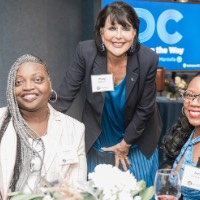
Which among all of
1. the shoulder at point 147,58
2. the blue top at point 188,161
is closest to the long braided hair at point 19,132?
the blue top at point 188,161

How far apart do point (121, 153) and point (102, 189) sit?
5.82ft

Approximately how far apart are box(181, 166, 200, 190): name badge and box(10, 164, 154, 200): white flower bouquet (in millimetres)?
417

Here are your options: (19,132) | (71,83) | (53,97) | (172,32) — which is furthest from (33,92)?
(172,32)

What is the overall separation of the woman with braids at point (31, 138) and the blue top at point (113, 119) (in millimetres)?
677

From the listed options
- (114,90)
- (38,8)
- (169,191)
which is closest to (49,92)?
(114,90)

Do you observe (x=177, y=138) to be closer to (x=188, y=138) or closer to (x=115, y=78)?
(x=188, y=138)

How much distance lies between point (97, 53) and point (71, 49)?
2274 millimetres

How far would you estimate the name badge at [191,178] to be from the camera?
1894 millimetres

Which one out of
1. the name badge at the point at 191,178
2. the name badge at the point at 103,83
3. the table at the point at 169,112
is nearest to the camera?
the name badge at the point at 191,178

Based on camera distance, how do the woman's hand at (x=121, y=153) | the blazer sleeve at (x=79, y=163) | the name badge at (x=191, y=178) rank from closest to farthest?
the name badge at (x=191, y=178), the blazer sleeve at (x=79, y=163), the woman's hand at (x=121, y=153)

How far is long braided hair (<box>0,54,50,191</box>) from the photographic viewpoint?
218 centimetres

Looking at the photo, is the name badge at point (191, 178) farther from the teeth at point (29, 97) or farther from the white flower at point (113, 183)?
the teeth at point (29, 97)

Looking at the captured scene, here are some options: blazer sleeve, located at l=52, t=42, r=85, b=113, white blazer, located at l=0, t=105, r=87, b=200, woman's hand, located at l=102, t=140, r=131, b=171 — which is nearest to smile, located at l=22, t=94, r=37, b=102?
white blazer, located at l=0, t=105, r=87, b=200

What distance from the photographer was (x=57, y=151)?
2311 millimetres
